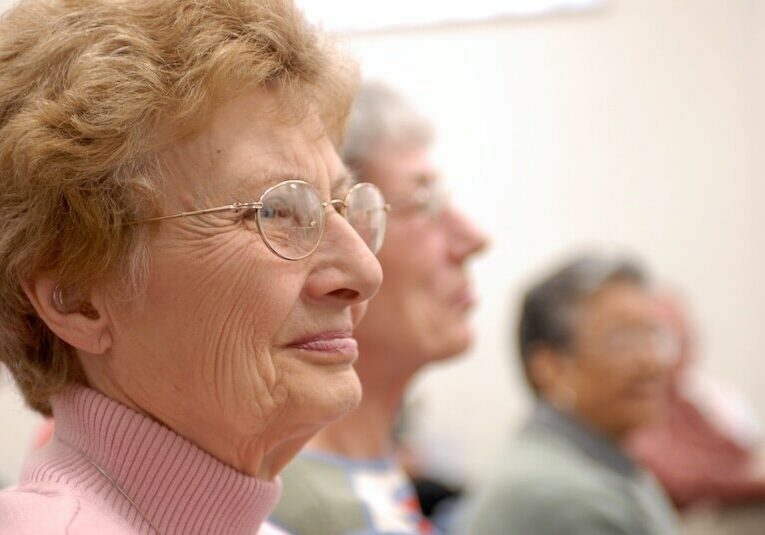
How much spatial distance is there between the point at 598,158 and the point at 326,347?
15.2ft

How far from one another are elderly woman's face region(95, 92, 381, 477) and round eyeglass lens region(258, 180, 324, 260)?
0.01 m

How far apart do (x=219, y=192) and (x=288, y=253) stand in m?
0.10

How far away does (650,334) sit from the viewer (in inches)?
122

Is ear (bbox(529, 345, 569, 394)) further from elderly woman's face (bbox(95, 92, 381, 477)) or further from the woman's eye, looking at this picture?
the woman's eye

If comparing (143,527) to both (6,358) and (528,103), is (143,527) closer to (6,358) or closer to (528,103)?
(6,358)

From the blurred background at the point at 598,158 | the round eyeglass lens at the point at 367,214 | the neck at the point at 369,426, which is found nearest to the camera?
the round eyeglass lens at the point at 367,214

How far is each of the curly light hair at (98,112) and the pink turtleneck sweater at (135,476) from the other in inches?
5.8

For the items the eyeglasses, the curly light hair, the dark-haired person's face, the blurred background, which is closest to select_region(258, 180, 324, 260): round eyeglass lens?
the eyeglasses

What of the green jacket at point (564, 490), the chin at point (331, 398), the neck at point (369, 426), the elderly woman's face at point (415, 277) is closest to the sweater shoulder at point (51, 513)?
the chin at point (331, 398)

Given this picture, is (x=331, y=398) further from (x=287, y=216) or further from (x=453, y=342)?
(x=453, y=342)

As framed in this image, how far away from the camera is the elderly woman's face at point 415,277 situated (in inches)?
79.3

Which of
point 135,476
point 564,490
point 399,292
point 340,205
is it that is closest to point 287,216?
point 340,205

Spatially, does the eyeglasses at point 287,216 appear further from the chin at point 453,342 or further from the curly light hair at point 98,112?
the chin at point 453,342

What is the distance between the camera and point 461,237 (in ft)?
6.85
